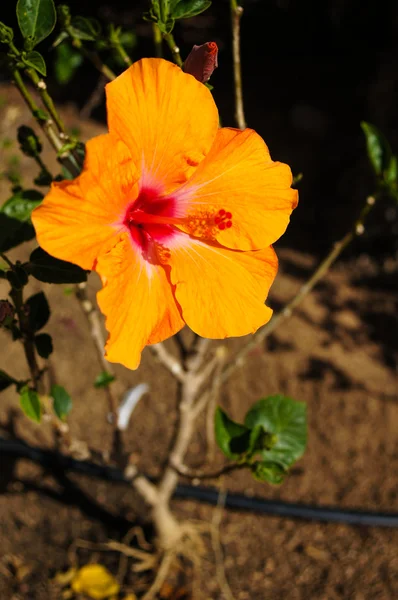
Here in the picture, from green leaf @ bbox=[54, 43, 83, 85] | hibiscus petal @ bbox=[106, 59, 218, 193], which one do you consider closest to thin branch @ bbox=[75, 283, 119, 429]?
hibiscus petal @ bbox=[106, 59, 218, 193]

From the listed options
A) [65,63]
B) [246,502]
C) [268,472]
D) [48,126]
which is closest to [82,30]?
[48,126]

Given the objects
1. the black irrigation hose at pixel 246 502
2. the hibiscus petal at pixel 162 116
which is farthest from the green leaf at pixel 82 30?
the black irrigation hose at pixel 246 502

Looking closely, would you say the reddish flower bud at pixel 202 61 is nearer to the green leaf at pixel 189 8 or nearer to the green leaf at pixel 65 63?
the green leaf at pixel 189 8

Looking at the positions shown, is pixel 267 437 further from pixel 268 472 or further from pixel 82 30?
pixel 82 30

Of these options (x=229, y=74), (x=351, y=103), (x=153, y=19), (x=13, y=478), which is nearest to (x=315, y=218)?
(x=351, y=103)

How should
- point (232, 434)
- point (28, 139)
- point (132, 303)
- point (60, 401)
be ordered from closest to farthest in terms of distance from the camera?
point (132, 303) < point (28, 139) < point (232, 434) < point (60, 401)
